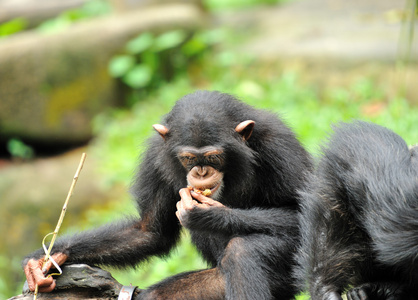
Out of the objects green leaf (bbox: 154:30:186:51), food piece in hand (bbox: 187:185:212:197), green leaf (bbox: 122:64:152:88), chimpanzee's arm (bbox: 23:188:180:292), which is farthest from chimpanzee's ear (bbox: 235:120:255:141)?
green leaf (bbox: 154:30:186:51)

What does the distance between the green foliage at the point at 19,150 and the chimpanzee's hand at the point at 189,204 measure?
7718 mm

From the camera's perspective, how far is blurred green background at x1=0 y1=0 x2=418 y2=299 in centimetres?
852

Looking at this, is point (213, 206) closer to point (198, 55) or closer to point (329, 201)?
point (329, 201)

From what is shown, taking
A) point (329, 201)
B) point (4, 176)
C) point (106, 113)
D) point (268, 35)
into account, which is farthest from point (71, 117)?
point (329, 201)

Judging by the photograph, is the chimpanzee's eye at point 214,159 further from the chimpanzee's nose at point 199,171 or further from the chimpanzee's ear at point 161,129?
the chimpanzee's ear at point 161,129

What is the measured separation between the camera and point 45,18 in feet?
53.6

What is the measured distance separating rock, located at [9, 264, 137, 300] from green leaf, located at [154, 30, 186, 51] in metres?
7.90

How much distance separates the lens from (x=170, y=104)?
10.9 m

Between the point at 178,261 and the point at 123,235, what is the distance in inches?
88.5

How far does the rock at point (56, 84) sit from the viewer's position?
11.3m

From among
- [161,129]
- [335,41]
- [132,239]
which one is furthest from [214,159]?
[335,41]

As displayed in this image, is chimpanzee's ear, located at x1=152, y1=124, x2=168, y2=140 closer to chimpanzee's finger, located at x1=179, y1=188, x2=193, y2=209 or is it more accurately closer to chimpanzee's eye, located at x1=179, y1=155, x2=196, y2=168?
chimpanzee's eye, located at x1=179, y1=155, x2=196, y2=168

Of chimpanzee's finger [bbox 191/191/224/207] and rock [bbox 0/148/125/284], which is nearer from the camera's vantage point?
chimpanzee's finger [bbox 191/191/224/207]

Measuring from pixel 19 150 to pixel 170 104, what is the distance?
332cm
